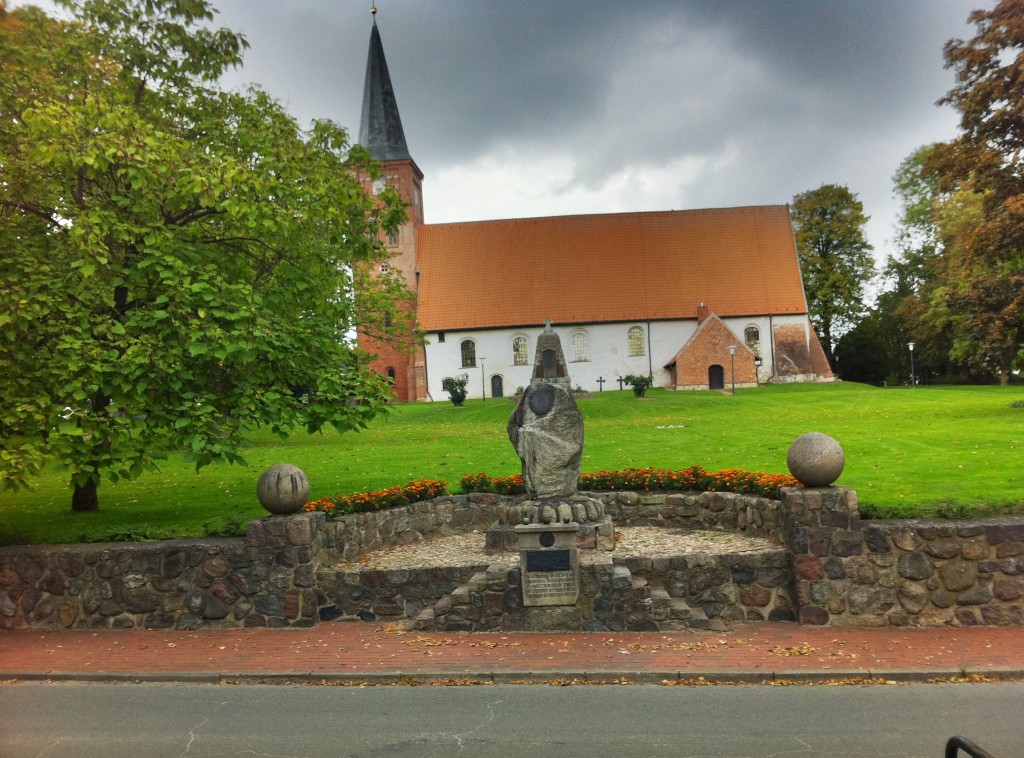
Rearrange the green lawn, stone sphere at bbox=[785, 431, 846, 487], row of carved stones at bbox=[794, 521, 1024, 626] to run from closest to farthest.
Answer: row of carved stones at bbox=[794, 521, 1024, 626] → stone sphere at bbox=[785, 431, 846, 487] → the green lawn

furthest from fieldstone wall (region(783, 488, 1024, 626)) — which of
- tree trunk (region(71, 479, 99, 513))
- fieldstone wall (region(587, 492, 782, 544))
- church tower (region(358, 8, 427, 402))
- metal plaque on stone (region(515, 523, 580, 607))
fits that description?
church tower (region(358, 8, 427, 402))

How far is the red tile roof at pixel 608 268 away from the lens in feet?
167

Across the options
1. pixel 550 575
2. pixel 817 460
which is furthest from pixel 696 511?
pixel 550 575

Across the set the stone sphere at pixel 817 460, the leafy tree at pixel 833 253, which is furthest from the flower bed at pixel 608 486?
the leafy tree at pixel 833 253

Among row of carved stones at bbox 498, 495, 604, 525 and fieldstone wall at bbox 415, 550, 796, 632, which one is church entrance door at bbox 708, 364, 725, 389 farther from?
fieldstone wall at bbox 415, 550, 796, 632

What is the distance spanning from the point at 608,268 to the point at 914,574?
45.4 m

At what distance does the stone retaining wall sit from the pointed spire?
45142 millimetres

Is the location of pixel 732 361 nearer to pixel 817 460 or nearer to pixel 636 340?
pixel 636 340

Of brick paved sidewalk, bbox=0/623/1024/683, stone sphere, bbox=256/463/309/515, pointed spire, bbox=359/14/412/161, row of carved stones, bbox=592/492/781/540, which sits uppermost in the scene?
pointed spire, bbox=359/14/412/161

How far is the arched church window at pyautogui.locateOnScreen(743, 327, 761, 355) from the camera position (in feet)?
166

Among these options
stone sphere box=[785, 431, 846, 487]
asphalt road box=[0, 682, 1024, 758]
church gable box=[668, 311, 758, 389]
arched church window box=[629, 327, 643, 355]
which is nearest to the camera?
asphalt road box=[0, 682, 1024, 758]

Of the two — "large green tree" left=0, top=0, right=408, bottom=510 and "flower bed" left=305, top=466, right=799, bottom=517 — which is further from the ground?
"large green tree" left=0, top=0, right=408, bottom=510

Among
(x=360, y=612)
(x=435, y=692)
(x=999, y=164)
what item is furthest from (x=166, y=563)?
(x=999, y=164)

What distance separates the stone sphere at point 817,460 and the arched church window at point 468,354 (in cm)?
4361
